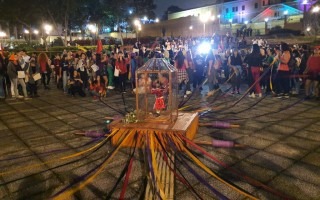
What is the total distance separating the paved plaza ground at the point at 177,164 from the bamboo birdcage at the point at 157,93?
0.91m

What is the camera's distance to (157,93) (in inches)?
251

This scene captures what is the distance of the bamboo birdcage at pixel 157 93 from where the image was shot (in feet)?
18.9

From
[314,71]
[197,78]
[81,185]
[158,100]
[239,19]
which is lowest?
[81,185]

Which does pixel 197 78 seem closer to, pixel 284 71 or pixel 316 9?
pixel 284 71

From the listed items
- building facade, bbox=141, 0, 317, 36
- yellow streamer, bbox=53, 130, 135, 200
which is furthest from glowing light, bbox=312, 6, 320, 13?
yellow streamer, bbox=53, 130, 135, 200

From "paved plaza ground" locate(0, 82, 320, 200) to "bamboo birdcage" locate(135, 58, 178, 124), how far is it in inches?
35.9

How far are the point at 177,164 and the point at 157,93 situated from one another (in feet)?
6.54

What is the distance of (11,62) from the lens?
10.9 meters

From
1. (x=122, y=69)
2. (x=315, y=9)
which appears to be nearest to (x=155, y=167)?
(x=122, y=69)

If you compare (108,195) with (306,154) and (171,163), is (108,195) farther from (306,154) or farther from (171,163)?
(306,154)

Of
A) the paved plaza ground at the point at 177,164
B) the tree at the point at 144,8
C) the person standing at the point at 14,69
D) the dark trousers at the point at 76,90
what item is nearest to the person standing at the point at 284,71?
the paved plaza ground at the point at 177,164

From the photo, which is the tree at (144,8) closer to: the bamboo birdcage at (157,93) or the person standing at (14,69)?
the person standing at (14,69)

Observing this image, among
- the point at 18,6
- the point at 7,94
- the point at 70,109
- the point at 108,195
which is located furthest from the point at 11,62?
the point at 18,6

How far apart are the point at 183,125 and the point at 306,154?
2.36 m
